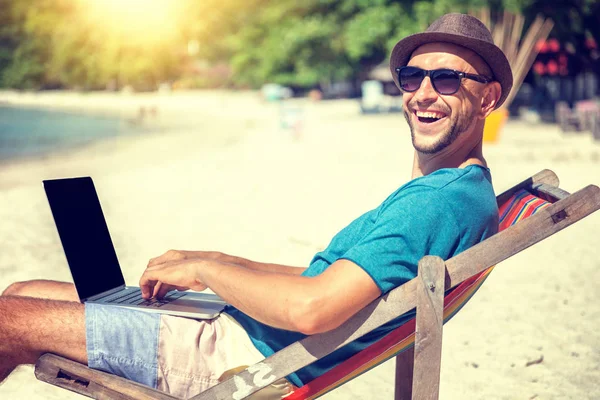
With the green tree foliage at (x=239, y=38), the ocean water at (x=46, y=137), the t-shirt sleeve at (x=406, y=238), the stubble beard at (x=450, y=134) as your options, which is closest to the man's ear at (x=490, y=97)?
the stubble beard at (x=450, y=134)

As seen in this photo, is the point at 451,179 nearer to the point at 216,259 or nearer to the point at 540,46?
the point at 216,259

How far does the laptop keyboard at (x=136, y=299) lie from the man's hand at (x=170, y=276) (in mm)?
25

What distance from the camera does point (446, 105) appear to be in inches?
86.7

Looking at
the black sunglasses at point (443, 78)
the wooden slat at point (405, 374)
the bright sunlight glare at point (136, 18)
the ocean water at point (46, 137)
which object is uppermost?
the bright sunlight glare at point (136, 18)

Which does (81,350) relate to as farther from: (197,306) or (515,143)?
(515,143)

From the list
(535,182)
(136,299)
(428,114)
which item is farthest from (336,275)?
(535,182)

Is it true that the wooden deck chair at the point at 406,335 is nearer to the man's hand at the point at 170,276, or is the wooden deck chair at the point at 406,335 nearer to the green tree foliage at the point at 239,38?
the man's hand at the point at 170,276

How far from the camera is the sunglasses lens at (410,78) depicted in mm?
2262

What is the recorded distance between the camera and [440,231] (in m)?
1.88

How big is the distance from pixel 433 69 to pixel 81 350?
1468mm

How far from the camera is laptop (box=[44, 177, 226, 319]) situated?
2.22m

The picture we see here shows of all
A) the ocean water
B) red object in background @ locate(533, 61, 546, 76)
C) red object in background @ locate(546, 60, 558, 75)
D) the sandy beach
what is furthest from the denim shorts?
red object in background @ locate(546, 60, 558, 75)

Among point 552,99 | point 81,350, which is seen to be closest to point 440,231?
point 81,350

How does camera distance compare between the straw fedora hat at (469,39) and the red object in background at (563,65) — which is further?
the red object in background at (563,65)
